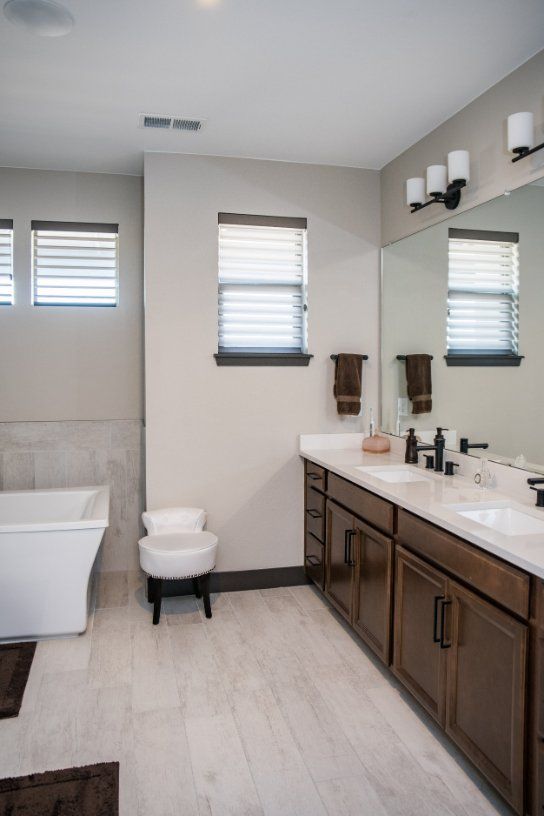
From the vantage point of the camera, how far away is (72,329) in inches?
161

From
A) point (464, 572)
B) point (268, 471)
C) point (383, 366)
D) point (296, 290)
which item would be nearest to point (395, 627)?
point (464, 572)

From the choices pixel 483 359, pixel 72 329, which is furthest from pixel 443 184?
pixel 72 329

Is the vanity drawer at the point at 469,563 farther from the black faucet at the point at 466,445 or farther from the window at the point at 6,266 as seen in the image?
the window at the point at 6,266

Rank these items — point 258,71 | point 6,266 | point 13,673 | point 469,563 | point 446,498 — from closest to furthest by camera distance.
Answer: point 469,563 → point 446,498 → point 258,71 → point 13,673 → point 6,266

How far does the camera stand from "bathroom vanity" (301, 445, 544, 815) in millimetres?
1737

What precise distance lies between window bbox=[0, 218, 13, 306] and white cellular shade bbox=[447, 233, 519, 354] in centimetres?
274

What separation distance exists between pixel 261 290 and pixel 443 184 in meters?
1.27

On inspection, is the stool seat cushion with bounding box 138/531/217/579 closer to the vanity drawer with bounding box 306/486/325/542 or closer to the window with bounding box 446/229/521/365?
the vanity drawer with bounding box 306/486/325/542

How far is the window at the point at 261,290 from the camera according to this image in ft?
12.5

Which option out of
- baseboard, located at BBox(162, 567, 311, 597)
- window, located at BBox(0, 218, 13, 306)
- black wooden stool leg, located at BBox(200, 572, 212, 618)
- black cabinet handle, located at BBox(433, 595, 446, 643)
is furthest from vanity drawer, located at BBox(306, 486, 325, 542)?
window, located at BBox(0, 218, 13, 306)

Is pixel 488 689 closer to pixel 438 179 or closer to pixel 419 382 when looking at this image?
pixel 419 382

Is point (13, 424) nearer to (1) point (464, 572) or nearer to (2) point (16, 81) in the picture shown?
(2) point (16, 81)

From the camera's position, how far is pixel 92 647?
10.1 feet

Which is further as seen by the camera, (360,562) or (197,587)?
(197,587)
